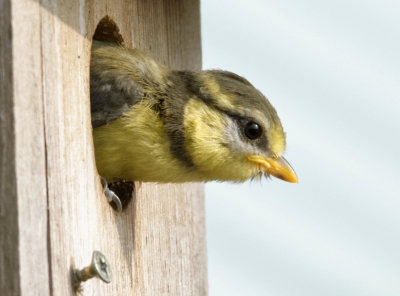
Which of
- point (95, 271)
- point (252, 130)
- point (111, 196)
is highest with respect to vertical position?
point (252, 130)

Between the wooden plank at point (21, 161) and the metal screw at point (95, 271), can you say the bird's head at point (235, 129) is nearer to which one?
the metal screw at point (95, 271)

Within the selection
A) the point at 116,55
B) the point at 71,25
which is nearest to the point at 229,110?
the point at 116,55

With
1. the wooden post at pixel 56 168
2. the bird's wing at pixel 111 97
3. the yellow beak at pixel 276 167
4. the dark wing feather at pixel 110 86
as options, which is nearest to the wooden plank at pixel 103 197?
the wooden post at pixel 56 168

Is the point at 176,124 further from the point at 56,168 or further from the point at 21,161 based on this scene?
the point at 21,161

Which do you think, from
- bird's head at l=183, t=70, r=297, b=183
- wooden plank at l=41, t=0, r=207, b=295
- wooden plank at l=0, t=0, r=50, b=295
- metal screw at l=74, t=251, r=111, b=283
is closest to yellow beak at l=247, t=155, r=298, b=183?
bird's head at l=183, t=70, r=297, b=183

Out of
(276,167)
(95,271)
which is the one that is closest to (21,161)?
(95,271)

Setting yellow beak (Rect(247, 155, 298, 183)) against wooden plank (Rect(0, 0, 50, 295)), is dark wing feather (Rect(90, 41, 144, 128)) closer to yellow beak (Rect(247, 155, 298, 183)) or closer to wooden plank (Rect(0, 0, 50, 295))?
yellow beak (Rect(247, 155, 298, 183))

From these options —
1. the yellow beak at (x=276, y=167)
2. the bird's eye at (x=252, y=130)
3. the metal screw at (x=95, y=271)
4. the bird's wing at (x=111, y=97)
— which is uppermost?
the bird's wing at (x=111, y=97)
